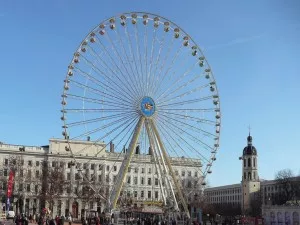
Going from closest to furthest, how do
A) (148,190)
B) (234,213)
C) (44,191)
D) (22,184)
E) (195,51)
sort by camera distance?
(195,51)
(44,191)
(22,184)
(148,190)
(234,213)

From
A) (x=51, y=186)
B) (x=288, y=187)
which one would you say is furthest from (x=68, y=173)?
(x=288, y=187)

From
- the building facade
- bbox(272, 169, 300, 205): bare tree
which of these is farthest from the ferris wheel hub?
bbox(272, 169, 300, 205): bare tree

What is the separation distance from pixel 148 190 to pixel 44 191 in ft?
121

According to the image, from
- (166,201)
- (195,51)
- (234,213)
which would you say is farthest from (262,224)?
(234,213)

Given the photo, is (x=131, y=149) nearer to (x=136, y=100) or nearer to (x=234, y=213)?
(x=136, y=100)

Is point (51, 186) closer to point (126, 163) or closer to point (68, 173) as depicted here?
point (68, 173)

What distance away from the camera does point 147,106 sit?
182ft

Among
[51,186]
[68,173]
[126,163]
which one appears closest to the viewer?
[126,163]

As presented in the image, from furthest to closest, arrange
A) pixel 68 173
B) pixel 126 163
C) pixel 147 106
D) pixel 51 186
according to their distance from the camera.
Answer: pixel 68 173 → pixel 51 186 → pixel 126 163 → pixel 147 106

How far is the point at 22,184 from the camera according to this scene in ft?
364

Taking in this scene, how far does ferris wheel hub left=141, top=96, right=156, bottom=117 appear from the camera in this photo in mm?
55128

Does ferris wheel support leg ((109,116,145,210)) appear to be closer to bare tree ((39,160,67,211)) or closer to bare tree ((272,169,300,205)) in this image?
bare tree ((39,160,67,211))

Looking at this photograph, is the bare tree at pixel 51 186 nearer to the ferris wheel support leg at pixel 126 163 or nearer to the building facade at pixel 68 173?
the building facade at pixel 68 173

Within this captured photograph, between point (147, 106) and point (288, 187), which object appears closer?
point (147, 106)
